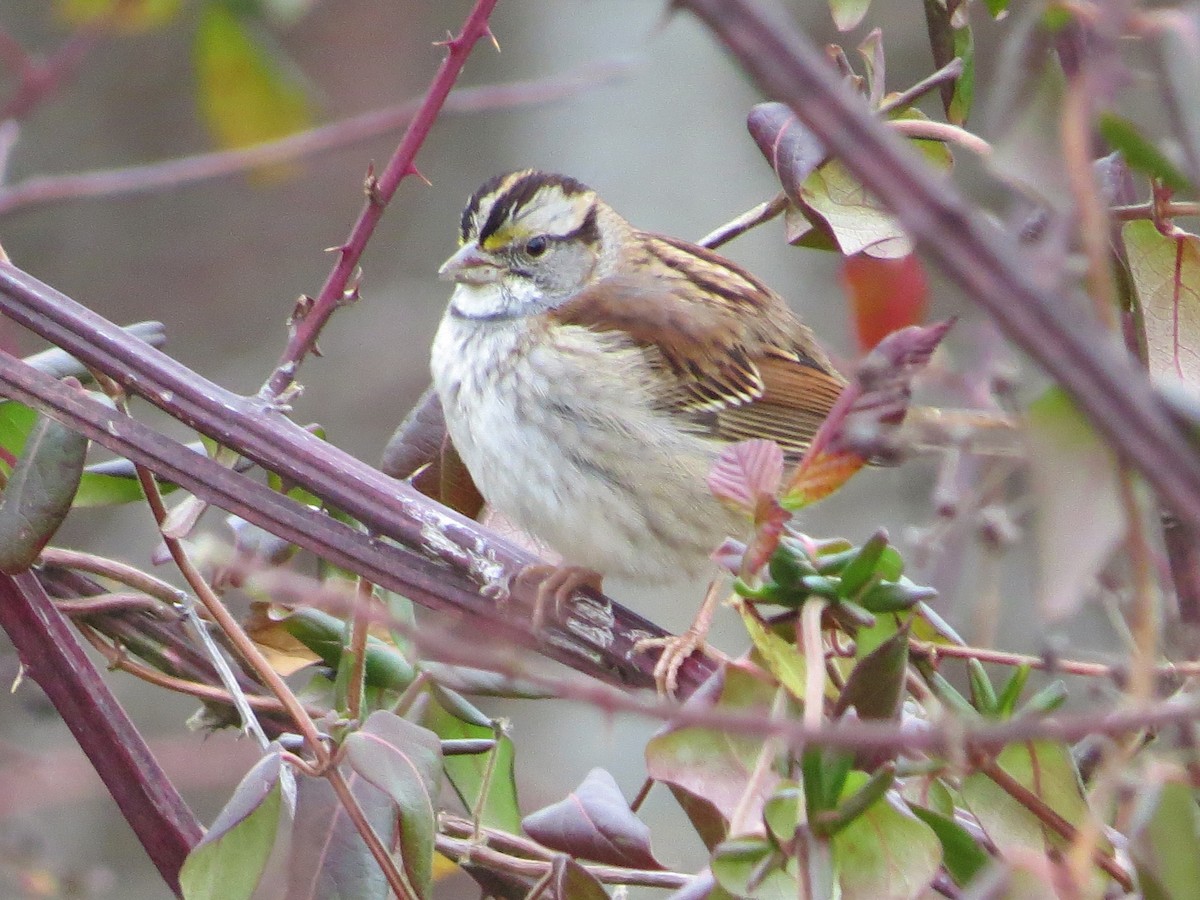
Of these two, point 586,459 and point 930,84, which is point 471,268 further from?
point 930,84

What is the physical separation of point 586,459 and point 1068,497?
1713 mm

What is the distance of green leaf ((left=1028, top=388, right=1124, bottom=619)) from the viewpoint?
2.11ft

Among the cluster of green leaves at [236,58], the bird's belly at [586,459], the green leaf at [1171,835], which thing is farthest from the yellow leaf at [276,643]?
the green leaf at [1171,835]

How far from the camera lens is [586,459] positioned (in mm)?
2363

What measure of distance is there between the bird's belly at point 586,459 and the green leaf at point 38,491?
0.80 meters

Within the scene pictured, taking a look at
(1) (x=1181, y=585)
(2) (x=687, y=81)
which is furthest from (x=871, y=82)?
(2) (x=687, y=81)

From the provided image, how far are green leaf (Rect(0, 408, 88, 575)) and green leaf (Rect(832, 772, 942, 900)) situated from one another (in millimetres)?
831

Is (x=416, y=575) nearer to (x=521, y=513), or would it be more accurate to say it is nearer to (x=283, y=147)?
(x=521, y=513)

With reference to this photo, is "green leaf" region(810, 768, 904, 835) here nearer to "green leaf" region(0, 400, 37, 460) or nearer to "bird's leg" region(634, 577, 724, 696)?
"bird's leg" region(634, 577, 724, 696)

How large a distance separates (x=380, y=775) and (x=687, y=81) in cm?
443

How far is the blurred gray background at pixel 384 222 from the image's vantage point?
5.27 meters

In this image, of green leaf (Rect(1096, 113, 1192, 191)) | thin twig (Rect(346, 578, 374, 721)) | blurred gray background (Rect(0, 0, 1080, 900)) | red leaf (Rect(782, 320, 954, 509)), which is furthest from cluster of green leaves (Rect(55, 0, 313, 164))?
blurred gray background (Rect(0, 0, 1080, 900))

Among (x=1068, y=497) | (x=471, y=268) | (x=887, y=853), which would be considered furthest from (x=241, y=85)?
(x=1068, y=497)

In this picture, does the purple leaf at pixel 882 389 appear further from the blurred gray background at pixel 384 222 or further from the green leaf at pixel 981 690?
the blurred gray background at pixel 384 222
